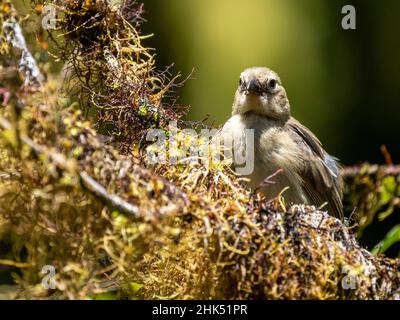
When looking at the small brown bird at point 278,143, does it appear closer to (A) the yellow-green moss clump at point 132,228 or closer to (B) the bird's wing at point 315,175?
(B) the bird's wing at point 315,175

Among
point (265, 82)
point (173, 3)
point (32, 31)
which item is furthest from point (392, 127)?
point (32, 31)

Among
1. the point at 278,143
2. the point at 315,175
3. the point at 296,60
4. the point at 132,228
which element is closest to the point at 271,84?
the point at 278,143

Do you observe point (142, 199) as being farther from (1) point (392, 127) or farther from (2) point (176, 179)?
(1) point (392, 127)

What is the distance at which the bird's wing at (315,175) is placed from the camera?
3.87 metres

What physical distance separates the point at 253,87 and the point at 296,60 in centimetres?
258

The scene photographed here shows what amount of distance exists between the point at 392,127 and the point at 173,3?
243 centimetres

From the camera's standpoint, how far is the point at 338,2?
6320 millimetres

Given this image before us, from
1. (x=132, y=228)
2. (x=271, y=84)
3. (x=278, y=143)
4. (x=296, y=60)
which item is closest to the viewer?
(x=132, y=228)

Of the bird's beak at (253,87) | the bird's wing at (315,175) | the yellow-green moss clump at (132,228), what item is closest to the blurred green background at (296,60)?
Answer: the bird's wing at (315,175)

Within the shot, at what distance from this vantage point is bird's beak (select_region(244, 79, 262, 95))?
12.3 feet

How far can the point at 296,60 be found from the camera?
20.3ft

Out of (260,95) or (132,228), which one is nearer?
(132,228)

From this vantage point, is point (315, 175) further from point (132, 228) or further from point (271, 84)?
point (132, 228)

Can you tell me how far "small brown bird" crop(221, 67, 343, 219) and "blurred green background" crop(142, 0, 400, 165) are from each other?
2051 mm
